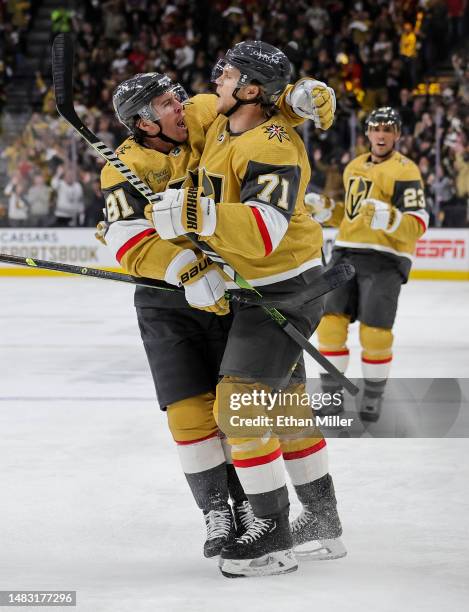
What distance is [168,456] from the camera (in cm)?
399

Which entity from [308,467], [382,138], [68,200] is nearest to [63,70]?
Answer: [308,467]

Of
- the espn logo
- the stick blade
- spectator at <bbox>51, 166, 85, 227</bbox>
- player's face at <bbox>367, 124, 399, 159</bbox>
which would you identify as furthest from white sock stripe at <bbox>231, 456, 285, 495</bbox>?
spectator at <bbox>51, 166, 85, 227</bbox>

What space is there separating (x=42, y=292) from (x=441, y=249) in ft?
12.3

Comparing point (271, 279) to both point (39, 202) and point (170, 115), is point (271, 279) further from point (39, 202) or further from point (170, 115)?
point (39, 202)

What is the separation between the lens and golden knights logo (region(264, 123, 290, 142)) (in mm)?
2674

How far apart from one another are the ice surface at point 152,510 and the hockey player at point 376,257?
636 millimetres

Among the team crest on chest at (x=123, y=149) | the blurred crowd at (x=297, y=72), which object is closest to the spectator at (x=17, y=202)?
the blurred crowd at (x=297, y=72)

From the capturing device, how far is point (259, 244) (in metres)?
2.58

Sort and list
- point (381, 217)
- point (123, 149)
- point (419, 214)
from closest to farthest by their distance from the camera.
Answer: point (123, 149) < point (381, 217) < point (419, 214)

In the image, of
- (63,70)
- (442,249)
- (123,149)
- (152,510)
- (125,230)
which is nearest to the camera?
(63,70)

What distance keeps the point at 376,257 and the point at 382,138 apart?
53 cm

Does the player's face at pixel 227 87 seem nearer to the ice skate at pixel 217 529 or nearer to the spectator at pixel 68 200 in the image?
the ice skate at pixel 217 529

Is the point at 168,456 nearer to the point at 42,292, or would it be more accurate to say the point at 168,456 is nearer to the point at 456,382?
the point at 456,382

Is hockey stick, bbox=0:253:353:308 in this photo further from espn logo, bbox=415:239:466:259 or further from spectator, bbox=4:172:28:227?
spectator, bbox=4:172:28:227
